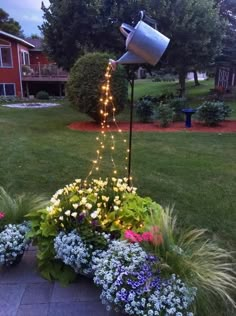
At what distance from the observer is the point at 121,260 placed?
5.97ft

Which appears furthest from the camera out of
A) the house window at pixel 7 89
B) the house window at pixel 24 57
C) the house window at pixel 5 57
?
the house window at pixel 24 57

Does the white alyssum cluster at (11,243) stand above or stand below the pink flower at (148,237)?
below

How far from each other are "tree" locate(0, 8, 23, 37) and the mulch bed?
24602 millimetres

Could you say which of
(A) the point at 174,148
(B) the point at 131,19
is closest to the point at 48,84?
(B) the point at 131,19

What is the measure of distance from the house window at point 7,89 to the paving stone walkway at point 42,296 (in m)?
19.7

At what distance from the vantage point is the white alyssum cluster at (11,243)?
2148 millimetres

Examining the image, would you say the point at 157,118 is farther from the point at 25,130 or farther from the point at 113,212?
the point at 113,212

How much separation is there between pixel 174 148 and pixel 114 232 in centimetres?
461

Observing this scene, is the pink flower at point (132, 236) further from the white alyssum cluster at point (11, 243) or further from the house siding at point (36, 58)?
the house siding at point (36, 58)

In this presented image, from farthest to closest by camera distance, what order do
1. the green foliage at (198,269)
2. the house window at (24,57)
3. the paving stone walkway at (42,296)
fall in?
1. the house window at (24,57)
2. the paving stone walkway at (42,296)
3. the green foliage at (198,269)

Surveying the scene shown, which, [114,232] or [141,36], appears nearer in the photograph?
[114,232]

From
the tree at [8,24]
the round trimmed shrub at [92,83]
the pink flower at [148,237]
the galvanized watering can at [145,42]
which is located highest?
the tree at [8,24]

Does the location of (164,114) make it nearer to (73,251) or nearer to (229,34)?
(73,251)

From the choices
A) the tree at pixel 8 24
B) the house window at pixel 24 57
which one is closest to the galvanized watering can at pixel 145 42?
the house window at pixel 24 57
